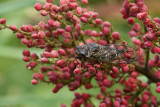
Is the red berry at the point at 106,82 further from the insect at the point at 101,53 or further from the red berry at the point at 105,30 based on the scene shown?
the red berry at the point at 105,30

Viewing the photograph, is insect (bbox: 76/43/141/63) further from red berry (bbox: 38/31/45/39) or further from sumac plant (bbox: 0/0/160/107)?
red berry (bbox: 38/31/45/39)

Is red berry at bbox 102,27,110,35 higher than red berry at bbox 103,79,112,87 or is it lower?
higher

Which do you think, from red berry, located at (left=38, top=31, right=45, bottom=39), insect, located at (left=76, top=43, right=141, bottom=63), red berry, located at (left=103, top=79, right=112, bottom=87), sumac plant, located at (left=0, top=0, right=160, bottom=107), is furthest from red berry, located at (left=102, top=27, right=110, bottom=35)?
red berry, located at (left=38, top=31, right=45, bottom=39)

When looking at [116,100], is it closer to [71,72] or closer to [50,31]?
[71,72]

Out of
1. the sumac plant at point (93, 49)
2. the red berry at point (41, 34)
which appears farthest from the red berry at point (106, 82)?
the red berry at point (41, 34)

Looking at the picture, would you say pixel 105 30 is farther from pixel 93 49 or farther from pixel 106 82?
pixel 106 82

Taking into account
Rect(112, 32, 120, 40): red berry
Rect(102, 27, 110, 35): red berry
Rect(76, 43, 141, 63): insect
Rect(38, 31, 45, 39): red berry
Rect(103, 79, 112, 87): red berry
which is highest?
Rect(38, 31, 45, 39): red berry

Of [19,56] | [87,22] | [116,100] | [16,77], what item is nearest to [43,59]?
[87,22]
